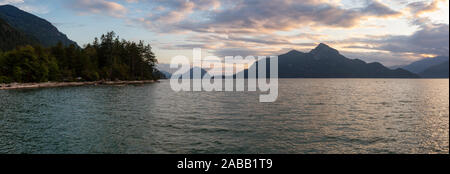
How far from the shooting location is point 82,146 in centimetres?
1955

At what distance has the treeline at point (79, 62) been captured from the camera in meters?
103

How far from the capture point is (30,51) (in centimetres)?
10775

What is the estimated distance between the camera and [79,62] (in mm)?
140500

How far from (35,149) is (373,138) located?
98.3 feet

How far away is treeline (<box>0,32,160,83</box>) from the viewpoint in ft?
338

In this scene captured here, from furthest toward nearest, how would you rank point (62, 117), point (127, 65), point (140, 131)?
point (127, 65), point (62, 117), point (140, 131)

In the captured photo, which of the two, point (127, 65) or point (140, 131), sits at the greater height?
point (127, 65)
